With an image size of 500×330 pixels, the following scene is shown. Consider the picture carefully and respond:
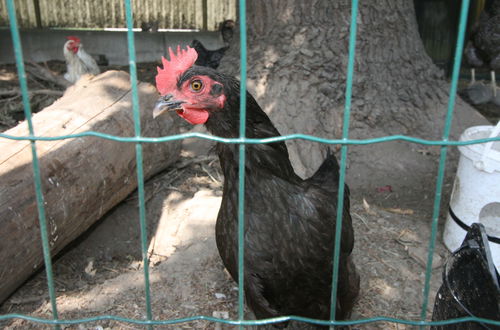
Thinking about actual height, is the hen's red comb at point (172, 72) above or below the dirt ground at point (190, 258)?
above

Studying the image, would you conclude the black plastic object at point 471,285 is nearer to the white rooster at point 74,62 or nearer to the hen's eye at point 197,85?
the hen's eye at point 197,85

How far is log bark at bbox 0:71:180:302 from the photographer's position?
2.69 metres

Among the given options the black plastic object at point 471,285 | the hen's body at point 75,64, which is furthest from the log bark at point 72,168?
the hen's body at point 75,64

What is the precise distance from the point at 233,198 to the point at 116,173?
160 cm

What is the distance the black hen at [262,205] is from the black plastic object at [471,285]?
59cm

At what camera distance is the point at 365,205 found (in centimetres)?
403

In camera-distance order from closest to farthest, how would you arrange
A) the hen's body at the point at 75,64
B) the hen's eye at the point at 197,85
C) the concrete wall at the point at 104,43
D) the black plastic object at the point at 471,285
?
the black plastic object at the point at 471,285 < the hen's eye at the point at 197,85 < the hen's body at the point at 75,64 < the concrete wall at the point at 104,43

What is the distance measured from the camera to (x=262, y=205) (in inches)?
87.3

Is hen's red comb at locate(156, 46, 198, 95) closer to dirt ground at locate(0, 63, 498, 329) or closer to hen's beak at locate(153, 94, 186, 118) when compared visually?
hen's beak at locate(153, 94, 186, 118)

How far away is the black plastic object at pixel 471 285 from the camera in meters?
1.77

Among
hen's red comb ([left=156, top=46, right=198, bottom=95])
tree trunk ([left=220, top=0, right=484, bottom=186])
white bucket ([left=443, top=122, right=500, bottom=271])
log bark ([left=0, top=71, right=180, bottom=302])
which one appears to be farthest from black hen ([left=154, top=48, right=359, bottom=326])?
tree trunk ([left=220, top=0, right=484, bottom=186])

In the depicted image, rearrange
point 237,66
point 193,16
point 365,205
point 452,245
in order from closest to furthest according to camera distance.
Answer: point 452,245, point 365,205, point 237,66, point 193,16

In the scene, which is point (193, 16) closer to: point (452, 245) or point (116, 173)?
point (116, 173)

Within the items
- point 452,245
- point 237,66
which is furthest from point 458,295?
point 237,66
